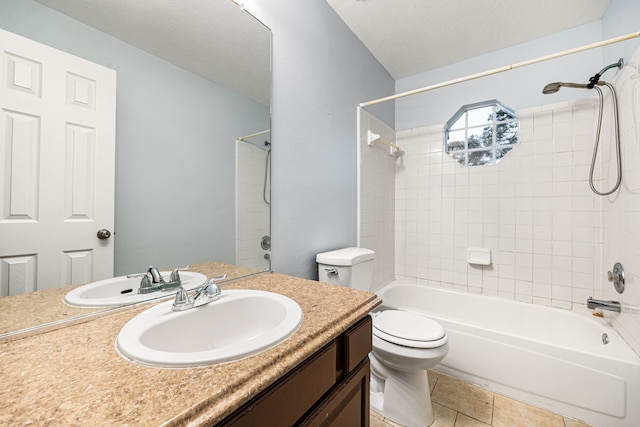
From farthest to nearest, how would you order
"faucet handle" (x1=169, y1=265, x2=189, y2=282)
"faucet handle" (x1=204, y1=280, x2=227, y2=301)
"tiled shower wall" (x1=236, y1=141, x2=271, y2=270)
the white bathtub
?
the white bathtub < "tiled shower wall" (x1=236, y1=141, x2=271, y2=270) < "faucet handle" (x1=169, y1=265, x2=189, y2=282) < "faucet handle" (x1=204, y1=280, x2=227, y2=301)

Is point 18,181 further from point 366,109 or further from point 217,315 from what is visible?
point 366,109

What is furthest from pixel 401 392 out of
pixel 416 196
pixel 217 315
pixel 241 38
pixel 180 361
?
pixel 241 38

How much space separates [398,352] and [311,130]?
129cm

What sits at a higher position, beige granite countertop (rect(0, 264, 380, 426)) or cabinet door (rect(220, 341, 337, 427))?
beige granite countertop (rect(0, 264, 380, 426))

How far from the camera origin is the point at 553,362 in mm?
1392

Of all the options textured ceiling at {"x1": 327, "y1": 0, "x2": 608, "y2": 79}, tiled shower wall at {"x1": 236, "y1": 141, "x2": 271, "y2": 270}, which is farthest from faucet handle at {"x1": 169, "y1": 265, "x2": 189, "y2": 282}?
textured ceiling at {"x1": 327, "y1": 0, "x2": 608, "y2": 79}

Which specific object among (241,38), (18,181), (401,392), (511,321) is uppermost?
(241,38)

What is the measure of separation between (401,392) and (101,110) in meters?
1.76

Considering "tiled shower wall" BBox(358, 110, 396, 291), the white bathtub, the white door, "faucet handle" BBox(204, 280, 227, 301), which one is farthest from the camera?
"tiled shower wall" BBox(358, 110, 396, 291)

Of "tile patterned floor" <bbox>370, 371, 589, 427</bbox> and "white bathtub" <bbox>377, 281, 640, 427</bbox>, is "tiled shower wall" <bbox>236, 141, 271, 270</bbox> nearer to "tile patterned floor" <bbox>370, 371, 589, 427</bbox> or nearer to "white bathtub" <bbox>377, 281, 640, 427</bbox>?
"tile patterned floor" <bbox>370, 371, 589, 427</bbox>

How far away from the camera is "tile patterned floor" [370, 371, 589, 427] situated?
4.44 ft

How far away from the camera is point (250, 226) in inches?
47.1

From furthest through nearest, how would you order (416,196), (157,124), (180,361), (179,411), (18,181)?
(416,196) < (157,124) < (18,181) < (180,361) < (179,411)

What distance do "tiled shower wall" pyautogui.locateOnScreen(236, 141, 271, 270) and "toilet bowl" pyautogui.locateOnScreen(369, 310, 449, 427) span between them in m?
0.76
